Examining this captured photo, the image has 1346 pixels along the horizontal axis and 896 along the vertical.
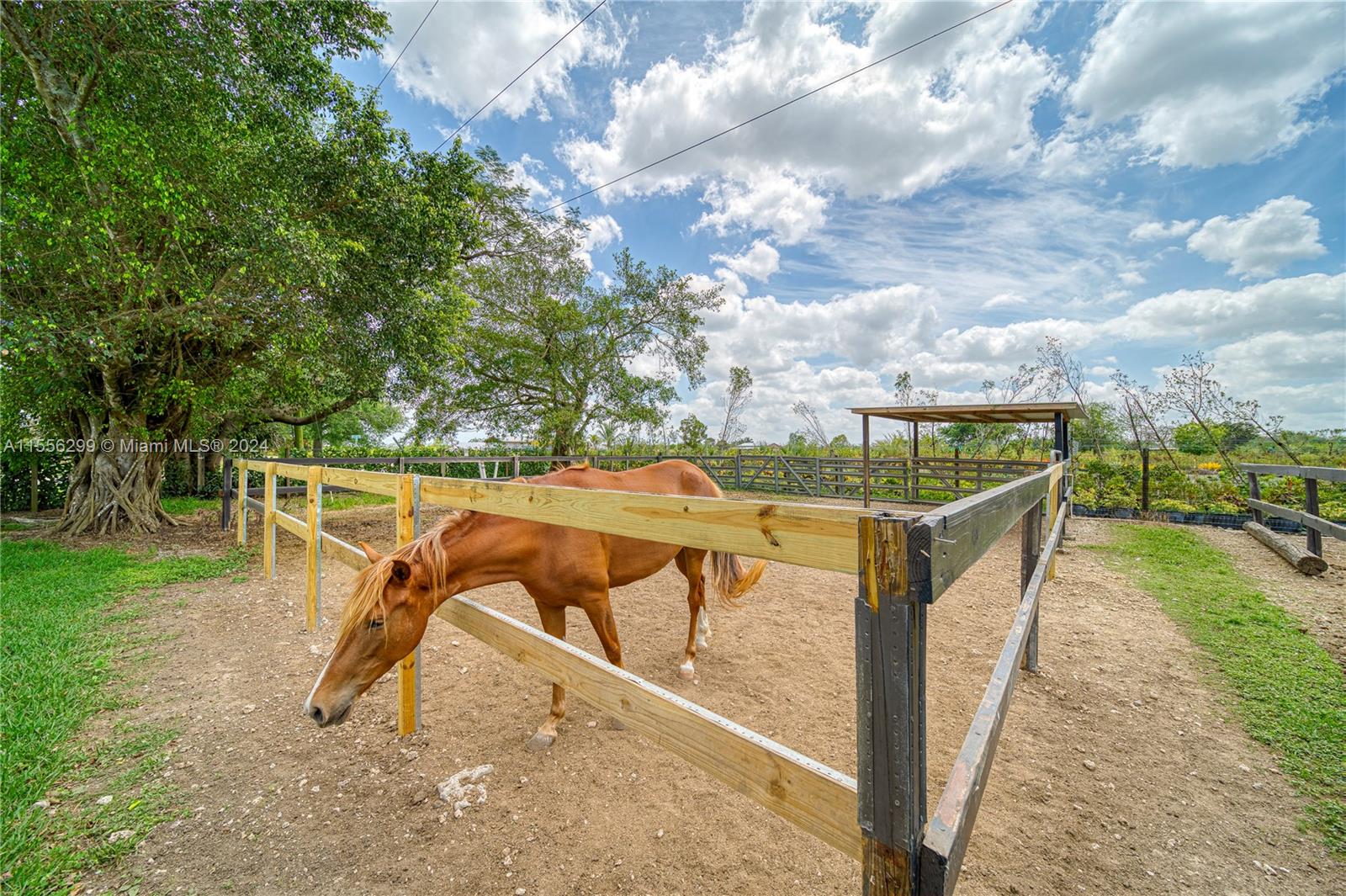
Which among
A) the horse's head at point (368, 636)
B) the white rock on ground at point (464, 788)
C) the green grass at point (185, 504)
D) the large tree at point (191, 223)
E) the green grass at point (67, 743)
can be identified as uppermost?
the large tree at point (191, 223)

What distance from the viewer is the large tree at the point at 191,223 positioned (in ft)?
16.7

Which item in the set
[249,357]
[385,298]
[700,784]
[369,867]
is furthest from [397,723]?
[249,357]

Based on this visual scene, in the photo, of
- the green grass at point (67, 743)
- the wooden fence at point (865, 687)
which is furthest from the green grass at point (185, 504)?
the wooden fence at point (865, 687)

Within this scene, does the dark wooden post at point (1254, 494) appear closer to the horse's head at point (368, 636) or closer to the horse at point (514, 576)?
the horse at point (514, 576)

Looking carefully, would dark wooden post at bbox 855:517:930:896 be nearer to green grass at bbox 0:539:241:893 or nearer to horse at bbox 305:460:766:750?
horse at bbox 305:460:766:750

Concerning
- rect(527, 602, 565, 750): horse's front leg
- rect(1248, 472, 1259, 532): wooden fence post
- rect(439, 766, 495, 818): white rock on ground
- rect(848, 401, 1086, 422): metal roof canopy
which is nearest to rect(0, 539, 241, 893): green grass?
rect(439, 766, 495, 818): white rock on ground

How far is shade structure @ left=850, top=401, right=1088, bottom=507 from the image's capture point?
7.71 meters

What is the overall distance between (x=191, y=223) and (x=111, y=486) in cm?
515

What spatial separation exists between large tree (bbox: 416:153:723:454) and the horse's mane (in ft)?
40.8

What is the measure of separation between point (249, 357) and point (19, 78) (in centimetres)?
374

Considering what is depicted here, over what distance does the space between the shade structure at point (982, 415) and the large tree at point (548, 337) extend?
7637 mm

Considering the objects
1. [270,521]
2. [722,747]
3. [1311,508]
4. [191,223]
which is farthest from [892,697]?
[191,223]

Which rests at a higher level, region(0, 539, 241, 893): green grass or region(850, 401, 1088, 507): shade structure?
region(850, 401, 1088, 507): shade structure

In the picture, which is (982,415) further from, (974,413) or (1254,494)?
(1254,494)
